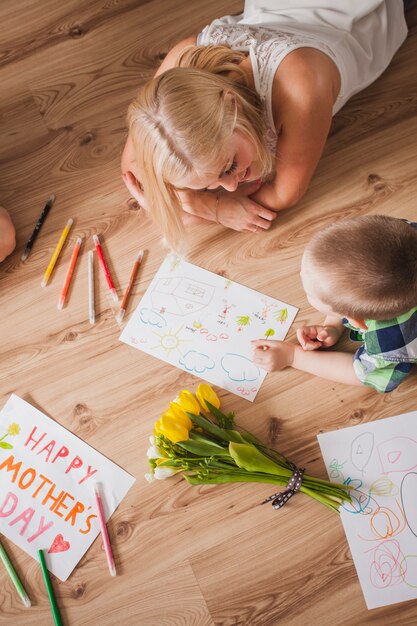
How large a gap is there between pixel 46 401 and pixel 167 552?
0.33 metres

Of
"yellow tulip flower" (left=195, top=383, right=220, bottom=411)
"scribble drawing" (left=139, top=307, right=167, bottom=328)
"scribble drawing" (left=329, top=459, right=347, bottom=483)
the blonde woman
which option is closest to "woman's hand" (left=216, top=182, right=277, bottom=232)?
the blonde woman

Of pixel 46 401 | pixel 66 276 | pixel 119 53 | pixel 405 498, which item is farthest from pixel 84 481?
pixel 119 53

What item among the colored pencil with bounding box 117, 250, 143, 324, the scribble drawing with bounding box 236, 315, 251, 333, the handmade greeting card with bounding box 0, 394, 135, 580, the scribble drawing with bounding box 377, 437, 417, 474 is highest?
the colored pencil with bounding box 117, 250, 143, 324

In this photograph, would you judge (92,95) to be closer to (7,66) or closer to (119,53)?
(119,53)

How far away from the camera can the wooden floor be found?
2.93ft

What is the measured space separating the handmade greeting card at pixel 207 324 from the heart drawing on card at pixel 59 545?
0.34 metres

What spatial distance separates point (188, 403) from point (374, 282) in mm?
345

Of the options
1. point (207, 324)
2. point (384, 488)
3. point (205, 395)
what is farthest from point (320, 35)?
point (384, 488)

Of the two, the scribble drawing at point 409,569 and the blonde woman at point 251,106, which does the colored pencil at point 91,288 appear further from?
the scribble drawing at point 409,569

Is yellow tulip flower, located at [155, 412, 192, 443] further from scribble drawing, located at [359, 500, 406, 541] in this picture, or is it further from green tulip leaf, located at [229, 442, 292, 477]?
scribble drawing, located at [359, 500, 406, 541]

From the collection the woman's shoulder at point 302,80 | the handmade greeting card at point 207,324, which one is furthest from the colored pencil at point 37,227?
the woman's shoulder at point 302,80

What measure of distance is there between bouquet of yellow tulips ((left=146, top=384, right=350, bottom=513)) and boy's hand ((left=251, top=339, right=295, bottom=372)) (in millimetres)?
107

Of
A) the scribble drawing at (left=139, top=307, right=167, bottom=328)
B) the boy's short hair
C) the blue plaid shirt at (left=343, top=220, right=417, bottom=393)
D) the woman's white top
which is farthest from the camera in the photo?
the scribble drawing at (left=139, top=307, right=167, bottom=328)

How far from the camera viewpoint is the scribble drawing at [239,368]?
96 cm
